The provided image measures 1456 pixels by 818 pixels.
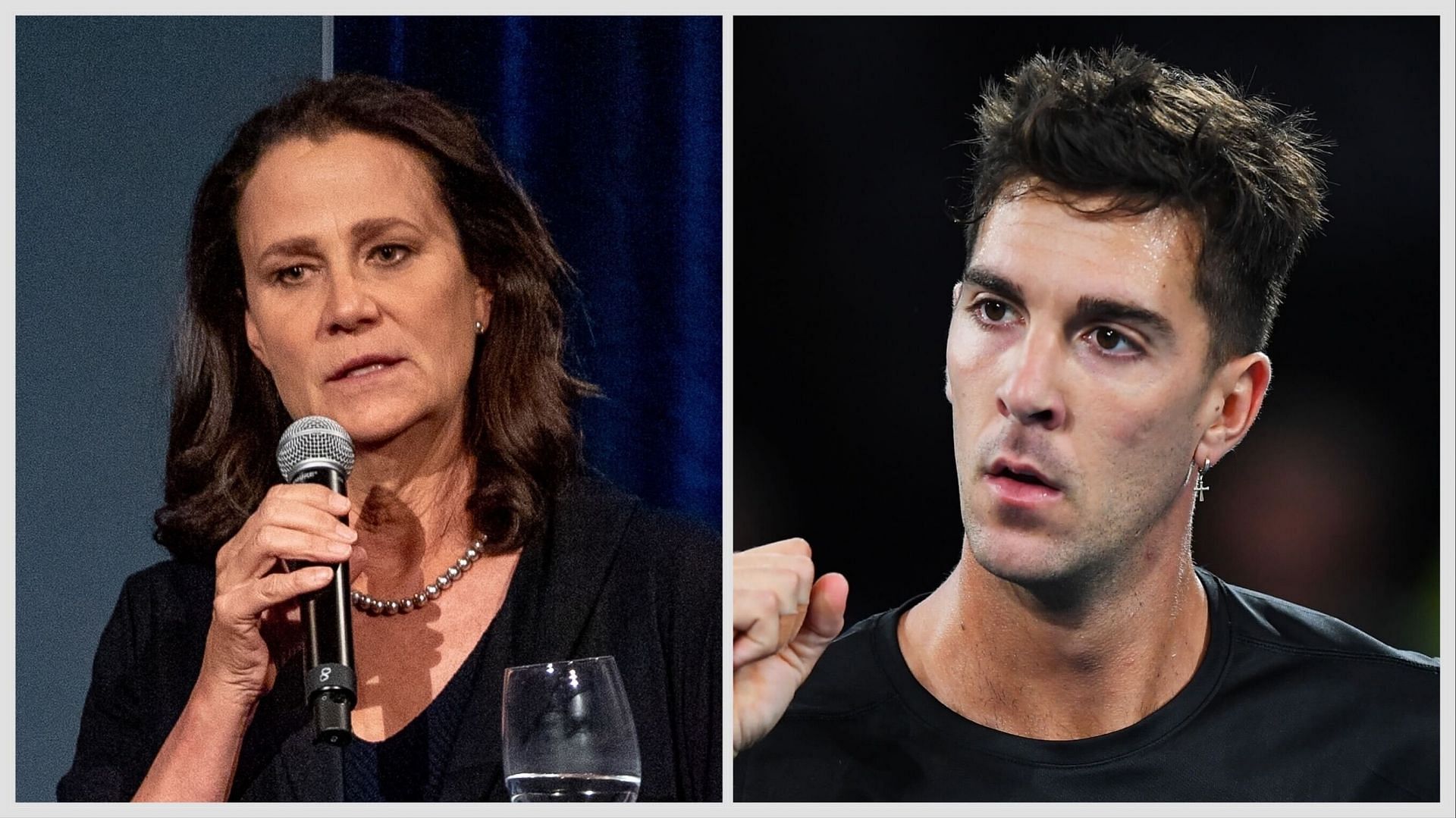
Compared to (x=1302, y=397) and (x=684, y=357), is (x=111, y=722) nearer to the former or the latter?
(x=684, y=357)

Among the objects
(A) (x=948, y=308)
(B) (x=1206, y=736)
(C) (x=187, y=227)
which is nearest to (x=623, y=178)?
(A) (x=948, y=308)

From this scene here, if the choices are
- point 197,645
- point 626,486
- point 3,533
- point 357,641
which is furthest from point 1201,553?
point 3,533

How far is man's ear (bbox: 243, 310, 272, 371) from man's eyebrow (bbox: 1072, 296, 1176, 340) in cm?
121

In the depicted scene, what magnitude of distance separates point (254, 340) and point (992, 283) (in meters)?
1.11

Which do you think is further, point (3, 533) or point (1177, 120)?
point (3, 533)

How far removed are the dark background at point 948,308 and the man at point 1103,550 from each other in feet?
0.15

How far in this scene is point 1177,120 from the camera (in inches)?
97.3

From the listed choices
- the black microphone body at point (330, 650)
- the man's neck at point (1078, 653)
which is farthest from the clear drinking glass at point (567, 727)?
the man's neck at point (1078, 653)

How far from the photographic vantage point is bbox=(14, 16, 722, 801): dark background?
2.63 meters

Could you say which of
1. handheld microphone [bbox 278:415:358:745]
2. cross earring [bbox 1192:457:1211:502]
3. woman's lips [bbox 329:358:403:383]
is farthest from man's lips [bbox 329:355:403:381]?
cross earring [bbox 1192:457:1211:502]

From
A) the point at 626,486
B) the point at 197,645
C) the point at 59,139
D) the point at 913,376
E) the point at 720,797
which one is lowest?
the point at 720,797

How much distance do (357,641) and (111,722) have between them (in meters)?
0.39

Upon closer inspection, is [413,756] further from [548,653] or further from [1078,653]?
[1078,653]

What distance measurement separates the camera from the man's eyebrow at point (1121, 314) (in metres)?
2.42
